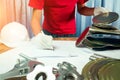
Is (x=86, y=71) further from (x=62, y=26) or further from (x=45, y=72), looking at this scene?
(x=62, y=26)

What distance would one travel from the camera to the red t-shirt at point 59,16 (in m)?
1.67

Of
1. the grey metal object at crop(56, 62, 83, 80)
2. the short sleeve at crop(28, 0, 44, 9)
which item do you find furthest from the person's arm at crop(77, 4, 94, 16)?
the grey metal object at crop(56, 62, 83, 80)

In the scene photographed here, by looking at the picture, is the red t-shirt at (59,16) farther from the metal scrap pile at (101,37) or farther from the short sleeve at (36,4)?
the metal scrap pile at (101,37)

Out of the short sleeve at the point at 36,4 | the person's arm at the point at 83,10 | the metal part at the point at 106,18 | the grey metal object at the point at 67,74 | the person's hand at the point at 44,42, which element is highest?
the short sleeve at the point at 36,4

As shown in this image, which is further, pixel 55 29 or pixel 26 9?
pixel 26 9

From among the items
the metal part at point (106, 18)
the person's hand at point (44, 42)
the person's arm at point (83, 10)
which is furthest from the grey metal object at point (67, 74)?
the person's arm at point (83, 10)

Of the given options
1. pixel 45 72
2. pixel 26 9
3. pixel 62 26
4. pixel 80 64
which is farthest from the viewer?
pixel 26 9

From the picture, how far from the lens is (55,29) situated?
5.65 ft

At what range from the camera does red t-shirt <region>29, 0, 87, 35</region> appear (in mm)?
1674

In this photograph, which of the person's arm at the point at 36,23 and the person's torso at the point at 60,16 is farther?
the person's torso at the point at 60,16

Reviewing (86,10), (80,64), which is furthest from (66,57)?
(86,10)

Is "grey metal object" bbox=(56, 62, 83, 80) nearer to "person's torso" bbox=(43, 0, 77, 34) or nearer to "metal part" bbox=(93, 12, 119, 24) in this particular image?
"metal part" bbox=(93, 12, 119, 24)

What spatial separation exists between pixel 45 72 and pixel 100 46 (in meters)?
0.54

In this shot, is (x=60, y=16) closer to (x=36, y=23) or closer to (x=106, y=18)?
(x=36, y=23)
